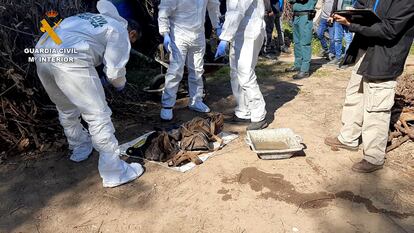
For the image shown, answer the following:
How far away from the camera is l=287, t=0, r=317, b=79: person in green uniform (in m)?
6.20

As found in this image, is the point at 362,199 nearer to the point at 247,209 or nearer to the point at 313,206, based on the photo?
the point at 313,206

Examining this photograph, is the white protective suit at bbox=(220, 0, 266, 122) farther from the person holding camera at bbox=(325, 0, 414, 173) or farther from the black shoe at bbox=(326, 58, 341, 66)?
the black shoe at bbox=(326, 58, 341, 66)

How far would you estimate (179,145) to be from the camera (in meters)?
3.87

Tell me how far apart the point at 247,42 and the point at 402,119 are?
1.85m

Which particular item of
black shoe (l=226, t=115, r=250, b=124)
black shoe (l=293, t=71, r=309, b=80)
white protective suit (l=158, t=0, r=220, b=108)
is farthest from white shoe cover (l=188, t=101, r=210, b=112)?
black shoe (l=293, t=71, r=309, b=80)

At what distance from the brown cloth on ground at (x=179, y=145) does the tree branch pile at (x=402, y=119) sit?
5.98 ft

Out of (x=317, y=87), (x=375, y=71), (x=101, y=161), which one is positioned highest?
(x=375, y=71)

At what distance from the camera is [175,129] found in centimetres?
415

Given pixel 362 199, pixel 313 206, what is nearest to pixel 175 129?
pixel 313 206

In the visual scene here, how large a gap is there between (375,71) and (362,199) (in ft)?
3.55

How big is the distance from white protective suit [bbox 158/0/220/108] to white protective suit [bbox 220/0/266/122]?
19.9 inches

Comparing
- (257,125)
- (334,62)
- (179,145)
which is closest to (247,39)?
(257,125)

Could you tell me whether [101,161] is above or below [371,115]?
below

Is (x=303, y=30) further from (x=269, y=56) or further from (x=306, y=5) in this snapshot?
(x=269, y=56)
